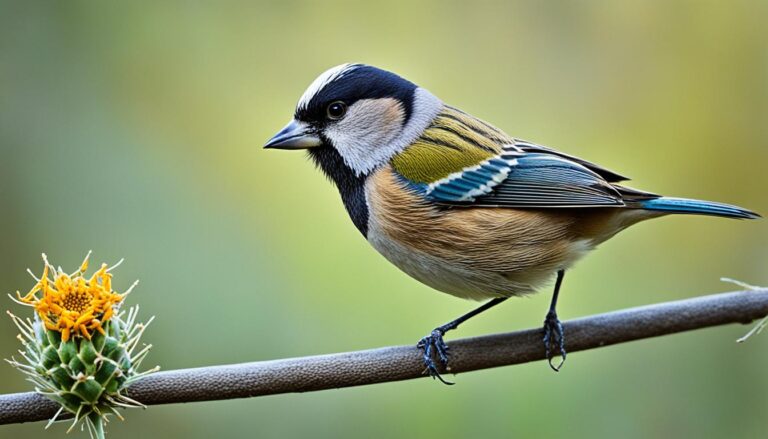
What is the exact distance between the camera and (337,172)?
4.61 m

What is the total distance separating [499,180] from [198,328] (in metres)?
2.19

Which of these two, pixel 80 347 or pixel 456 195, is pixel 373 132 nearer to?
pixel 456 195

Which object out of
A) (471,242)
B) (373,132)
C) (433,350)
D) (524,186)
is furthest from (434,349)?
(373,132)

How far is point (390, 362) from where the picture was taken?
11.7 ft

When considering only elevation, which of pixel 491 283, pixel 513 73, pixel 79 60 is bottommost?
pixel 491 283

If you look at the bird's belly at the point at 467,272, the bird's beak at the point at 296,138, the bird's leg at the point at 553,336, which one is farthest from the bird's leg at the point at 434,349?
the bird's beak at the point at 296,138

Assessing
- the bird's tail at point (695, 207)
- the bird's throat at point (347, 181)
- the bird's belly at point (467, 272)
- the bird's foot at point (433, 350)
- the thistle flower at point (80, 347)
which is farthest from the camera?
the bird's throat at point (347, 181)

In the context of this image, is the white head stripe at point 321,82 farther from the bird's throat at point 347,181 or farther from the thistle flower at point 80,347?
the thistle flower at point 80,347

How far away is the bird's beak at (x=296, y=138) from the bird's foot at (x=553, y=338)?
145 cm

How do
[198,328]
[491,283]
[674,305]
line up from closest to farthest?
1. [674,305]
2. [491,283]
3. [198,328]

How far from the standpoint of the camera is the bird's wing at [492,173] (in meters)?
4.39

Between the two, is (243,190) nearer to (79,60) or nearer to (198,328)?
(198,328)

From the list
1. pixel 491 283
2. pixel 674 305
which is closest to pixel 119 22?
pixel 491 283

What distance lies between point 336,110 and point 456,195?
770 mm
